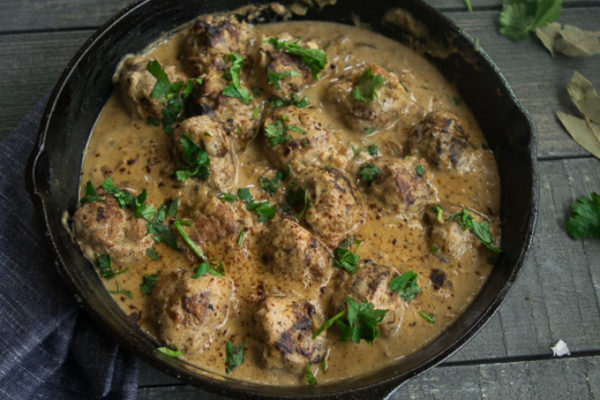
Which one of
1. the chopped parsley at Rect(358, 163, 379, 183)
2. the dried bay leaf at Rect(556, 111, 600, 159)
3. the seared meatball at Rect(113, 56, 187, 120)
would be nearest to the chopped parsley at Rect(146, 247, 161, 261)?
the seared meatball at Rect(113, 56, 187, 120)

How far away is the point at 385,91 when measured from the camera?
3.84 m

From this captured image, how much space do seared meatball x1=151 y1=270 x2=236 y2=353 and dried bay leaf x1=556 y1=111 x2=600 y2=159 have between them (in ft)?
9.14

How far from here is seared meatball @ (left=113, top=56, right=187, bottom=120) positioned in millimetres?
3750

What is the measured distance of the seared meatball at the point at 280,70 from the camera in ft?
12.6

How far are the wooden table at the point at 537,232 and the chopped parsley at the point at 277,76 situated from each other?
144 centimetres

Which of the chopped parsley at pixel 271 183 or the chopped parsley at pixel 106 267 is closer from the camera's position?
the chopped parsley at pixel 106 267

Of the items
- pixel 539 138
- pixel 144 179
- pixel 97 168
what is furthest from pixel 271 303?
pixel 539 138

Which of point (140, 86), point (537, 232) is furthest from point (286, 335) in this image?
point (537, 232)

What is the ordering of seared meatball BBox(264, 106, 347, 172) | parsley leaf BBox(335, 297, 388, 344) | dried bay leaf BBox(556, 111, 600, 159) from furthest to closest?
dried bay leaf BBox(556, 111, 600, 159) < seared meatball BBox(264, 106, 347, 172) < parsley leaf BBox(335, 297, 388, 344)

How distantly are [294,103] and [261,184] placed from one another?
59 cm

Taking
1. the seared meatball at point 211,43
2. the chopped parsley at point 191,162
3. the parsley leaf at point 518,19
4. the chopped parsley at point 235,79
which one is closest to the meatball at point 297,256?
the chopped parsley at point 191,162

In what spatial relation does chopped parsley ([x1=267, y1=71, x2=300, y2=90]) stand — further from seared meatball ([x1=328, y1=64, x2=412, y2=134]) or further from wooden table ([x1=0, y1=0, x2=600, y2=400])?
wooden table ([x1=0, y1=0, x2=600, y2=400])

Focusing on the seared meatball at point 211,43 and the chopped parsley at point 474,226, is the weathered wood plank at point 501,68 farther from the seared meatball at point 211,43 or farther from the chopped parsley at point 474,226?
the chopped parsley at point 474,226

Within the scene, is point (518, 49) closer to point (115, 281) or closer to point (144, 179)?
point (144, 179)
